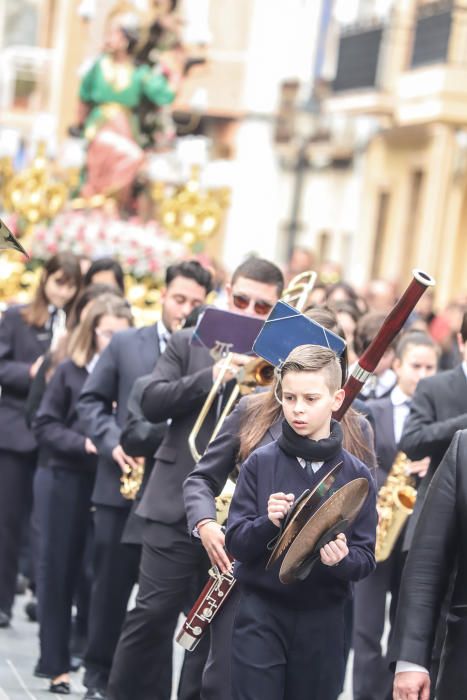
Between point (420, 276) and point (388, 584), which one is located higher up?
point (420, 276)

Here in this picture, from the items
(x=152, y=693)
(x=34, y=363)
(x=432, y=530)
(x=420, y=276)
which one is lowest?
(x=152, y=693)

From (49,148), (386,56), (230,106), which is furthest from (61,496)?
(230,106)

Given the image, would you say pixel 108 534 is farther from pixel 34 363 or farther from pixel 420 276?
pixel 420 276

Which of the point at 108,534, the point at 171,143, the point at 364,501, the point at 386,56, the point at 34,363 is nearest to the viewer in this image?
the point at 364,501

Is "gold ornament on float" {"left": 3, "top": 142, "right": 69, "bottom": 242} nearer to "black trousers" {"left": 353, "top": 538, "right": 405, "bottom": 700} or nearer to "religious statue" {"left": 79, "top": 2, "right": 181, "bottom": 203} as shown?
"religious statue" {"left": 79, "top": 2, "right": 181, "bottom": 203}

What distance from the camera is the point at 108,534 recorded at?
8.98 meters

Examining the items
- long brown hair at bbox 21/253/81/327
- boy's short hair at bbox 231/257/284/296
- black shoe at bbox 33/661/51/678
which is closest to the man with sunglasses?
boy's short hair at bbox 231/257/284/296

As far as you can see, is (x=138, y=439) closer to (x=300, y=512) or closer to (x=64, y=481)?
(x=64, y=481)

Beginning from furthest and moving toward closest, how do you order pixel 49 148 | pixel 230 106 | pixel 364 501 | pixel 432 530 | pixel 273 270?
1. pixel 230 106
2. pixel 49 148
3. pixel 273 270
4. pixel 364 501
5. pixel 432 530

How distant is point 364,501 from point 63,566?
11.8 ft

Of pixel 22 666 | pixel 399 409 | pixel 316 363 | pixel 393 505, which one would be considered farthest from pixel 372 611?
pixel 316 363

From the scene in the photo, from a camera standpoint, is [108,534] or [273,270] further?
[108,534]

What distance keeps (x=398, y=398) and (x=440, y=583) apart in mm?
3814

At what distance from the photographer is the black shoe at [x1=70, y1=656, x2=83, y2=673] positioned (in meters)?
9.59
